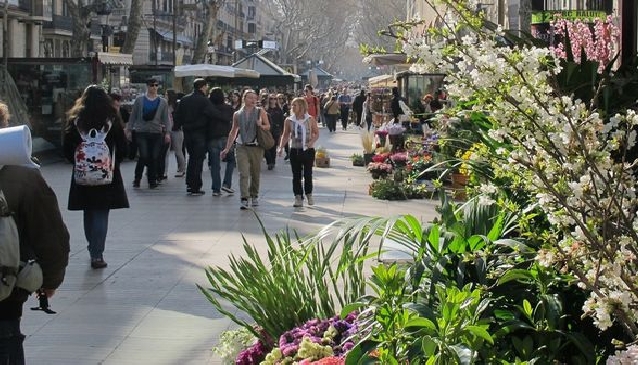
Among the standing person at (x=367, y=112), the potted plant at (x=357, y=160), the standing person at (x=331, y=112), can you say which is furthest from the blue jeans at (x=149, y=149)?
the standing person at (x=331, y=112)

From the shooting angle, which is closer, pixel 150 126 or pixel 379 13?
pixel 150 126

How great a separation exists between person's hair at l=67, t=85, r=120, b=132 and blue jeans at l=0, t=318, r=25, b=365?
5.12 metres

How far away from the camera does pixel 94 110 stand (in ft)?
32.6

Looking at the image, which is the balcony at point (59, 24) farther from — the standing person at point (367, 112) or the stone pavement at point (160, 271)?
the stone pavement at point (160, 271)

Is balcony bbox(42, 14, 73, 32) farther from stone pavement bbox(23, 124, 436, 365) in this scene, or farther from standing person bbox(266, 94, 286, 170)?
stone pavement bbox(23, 124, 436, 365)

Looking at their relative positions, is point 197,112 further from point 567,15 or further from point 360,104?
point 360,104

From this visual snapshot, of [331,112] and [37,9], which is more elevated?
[37,9]

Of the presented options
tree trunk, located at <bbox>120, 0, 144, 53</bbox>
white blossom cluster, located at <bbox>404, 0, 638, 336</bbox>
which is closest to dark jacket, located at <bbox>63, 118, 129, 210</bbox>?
white blossom cluster, located at <bbox>404, 0, 638, 336</bbox>

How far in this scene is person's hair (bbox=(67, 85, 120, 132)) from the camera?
9906 millimetres

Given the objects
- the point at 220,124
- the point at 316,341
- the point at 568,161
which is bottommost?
the point at 316,341

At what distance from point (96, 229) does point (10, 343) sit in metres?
5.24

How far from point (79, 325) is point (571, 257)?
524 centimetres

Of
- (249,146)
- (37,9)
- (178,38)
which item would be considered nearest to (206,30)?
(37,9)

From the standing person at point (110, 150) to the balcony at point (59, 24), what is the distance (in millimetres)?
45876
